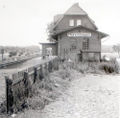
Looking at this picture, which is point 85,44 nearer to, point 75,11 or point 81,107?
point 75,11

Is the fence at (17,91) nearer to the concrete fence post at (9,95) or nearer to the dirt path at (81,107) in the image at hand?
the concrete fence post at (9,95)

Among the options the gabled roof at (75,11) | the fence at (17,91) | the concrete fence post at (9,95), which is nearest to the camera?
the concrete fence post at (9,95)

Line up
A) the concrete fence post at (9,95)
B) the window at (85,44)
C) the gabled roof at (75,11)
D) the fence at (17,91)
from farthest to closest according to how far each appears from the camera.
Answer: the gabled roof at (75,11) < the window at (85,44) < the fence at (17,91) < the concrete fence post at (9,95)

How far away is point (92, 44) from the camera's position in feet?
106

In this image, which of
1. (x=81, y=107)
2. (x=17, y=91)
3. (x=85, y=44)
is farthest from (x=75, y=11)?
(x=17, y=91)

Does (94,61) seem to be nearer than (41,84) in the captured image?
No

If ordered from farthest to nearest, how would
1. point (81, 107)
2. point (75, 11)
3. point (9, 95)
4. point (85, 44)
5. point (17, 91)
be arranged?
point (75, 11) < point (85, 44) < point (81, 107) < point (17, 91) < point (9, 95)

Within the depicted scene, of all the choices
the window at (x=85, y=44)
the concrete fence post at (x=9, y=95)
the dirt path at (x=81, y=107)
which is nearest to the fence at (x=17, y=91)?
the concrete fence post at (x=9, y=95)

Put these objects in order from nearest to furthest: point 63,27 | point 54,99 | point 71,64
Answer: point 54,99 < point 71,64 < point 63,27

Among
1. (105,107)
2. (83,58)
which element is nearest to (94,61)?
(83,58)

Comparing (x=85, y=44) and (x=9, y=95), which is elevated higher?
(x=85, y=44)

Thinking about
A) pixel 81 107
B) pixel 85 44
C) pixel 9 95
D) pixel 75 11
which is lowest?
pixel 81 107

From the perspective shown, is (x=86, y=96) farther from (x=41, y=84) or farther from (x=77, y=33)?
(x=77, y=33)

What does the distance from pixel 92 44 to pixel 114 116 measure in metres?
25.8
